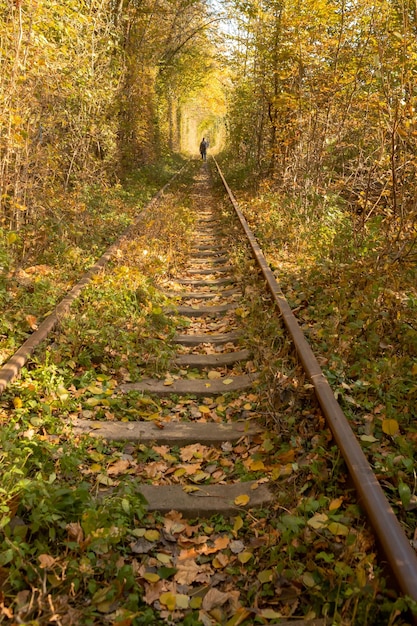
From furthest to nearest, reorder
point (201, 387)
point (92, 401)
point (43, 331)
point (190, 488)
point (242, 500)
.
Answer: point (43, 331) → point (201, 387) → point (92, 401) → point (190, 488) → point (242, 500)

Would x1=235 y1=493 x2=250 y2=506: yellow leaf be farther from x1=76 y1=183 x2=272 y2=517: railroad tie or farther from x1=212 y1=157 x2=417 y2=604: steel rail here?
x1=212 y1=157 x2=417 y2=604: steel rail

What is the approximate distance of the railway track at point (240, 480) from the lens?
100 inches

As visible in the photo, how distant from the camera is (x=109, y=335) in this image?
5172 millimetres

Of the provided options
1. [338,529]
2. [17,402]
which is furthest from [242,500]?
[17,402]

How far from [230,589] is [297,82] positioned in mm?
10685

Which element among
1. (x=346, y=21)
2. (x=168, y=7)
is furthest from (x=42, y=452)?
(x=168, y=7)

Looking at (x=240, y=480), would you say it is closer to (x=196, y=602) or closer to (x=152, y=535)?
(x=152, y=535)

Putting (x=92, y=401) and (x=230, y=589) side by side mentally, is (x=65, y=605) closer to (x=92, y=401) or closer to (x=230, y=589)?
(x=230, y=589)

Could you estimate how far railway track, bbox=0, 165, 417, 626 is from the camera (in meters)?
2.54

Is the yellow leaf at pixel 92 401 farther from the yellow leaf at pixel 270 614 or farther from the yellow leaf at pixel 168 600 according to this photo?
the yellow leaf at pixel 270 614

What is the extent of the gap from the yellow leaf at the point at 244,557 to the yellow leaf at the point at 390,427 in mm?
1256

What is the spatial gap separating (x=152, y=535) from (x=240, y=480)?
73 centimetres

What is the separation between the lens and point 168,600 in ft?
8.35

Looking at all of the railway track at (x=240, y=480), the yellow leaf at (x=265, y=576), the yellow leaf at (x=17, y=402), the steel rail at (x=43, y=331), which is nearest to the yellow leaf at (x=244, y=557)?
the railway track at (x=240, y=480)
